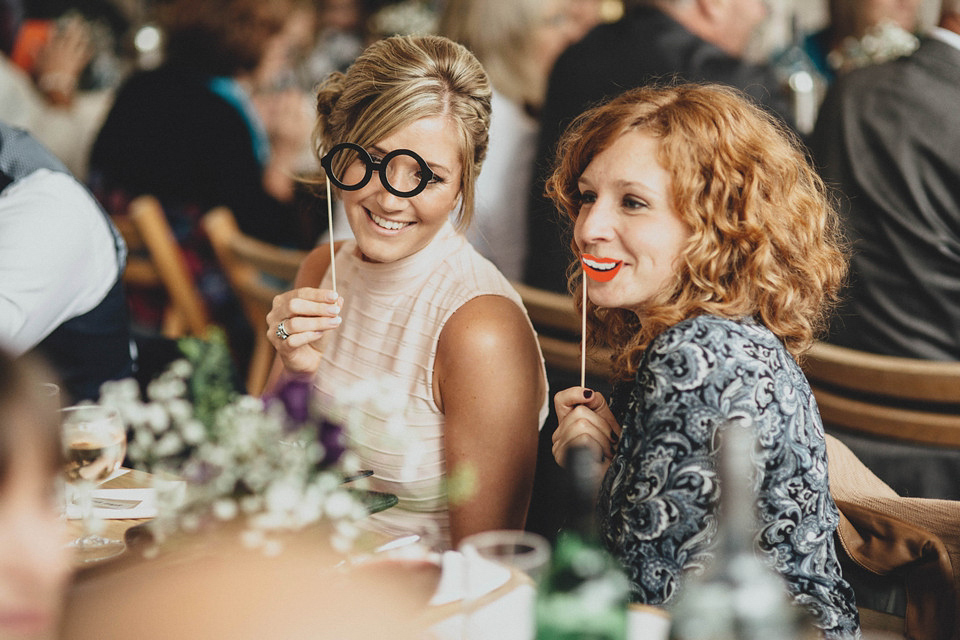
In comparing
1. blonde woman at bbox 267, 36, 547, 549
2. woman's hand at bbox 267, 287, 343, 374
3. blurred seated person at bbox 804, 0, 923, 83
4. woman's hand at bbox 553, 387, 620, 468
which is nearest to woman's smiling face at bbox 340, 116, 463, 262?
blonde woman at bbox 267, 36, 547, 549

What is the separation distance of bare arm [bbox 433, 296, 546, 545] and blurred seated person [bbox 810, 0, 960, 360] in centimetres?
115

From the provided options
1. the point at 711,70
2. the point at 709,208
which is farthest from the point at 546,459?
the point at 711,70

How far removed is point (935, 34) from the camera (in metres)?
2.26

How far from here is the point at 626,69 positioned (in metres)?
2.42

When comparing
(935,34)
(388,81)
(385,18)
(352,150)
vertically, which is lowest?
(352,150)

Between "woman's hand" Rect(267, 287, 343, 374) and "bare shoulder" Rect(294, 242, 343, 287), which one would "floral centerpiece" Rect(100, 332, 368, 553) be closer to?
"woman's hand" Rect(267, 287, 343, 374)

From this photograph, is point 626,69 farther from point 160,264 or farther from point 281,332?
point 160,264

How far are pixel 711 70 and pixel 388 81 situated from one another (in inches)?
46.1

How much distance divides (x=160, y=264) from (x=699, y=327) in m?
2.36

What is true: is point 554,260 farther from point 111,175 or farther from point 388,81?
point 111,175

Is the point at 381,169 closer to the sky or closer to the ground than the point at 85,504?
closer to the sky

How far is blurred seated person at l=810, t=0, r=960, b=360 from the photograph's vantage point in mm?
2260

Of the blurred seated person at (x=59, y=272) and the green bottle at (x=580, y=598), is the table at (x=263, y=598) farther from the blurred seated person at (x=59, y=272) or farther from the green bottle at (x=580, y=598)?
the blurred seated person at (x=59, y=272)

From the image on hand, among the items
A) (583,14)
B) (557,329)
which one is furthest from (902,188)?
(583,14)
